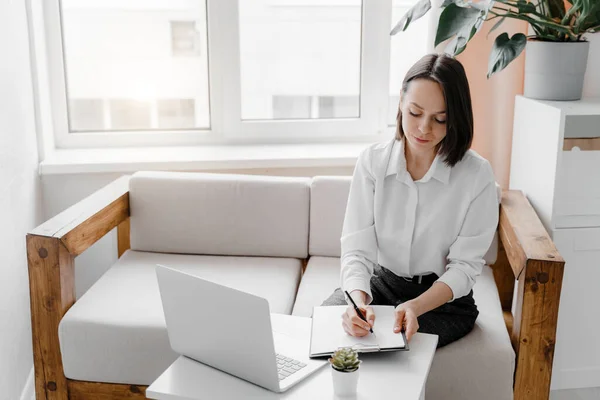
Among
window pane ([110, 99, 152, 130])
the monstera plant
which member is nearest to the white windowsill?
window pane ([110, 99, 152, 130])

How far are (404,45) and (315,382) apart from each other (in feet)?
5.67

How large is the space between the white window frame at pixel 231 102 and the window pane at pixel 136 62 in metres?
0.05

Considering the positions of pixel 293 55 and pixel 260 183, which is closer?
pixel 260 183

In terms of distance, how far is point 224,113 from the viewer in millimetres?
2727

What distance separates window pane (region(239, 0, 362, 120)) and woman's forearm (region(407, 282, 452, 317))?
128 cm

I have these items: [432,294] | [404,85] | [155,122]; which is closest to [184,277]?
[432,294]

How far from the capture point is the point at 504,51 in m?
2.00

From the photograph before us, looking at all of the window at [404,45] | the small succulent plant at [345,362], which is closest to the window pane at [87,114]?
the window at [404,45]

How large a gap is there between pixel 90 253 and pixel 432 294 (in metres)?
1.43

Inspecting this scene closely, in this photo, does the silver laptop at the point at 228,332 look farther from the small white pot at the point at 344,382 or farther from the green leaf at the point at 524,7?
the green leaf at the point at 524,7

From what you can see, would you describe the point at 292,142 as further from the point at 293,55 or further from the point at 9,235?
the point at 9,235

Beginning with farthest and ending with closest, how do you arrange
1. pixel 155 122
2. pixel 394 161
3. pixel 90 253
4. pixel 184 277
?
pixel 155 122
pixel 90 253
pixel 394 161
pixel 184 277

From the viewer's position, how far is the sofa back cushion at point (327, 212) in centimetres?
222

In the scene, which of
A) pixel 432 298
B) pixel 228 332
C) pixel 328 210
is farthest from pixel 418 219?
pixel 228 332
